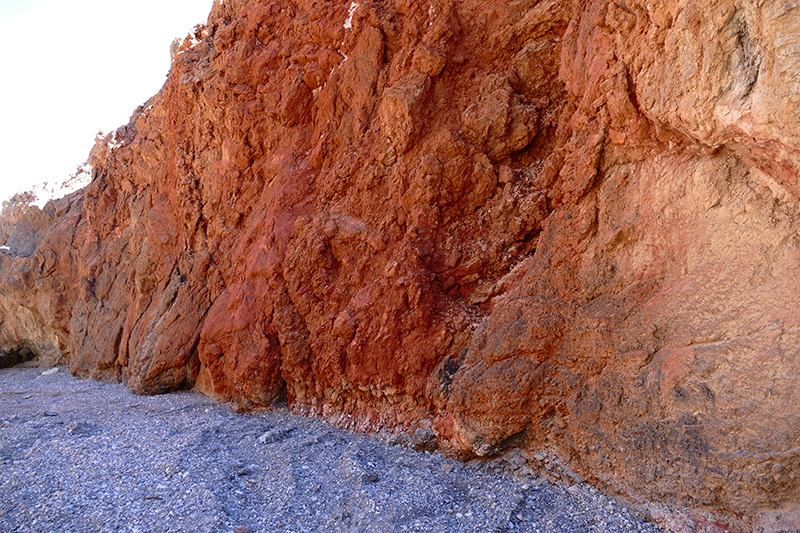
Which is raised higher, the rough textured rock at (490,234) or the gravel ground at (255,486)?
the rough textured rock at (490,234)

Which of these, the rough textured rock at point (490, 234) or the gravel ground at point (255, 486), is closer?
the rough textured rock at point (490, 234)

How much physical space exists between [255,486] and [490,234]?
5.01 m

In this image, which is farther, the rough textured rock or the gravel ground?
the gravel ground

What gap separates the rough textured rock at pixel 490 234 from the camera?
14.2 ft

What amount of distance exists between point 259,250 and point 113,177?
8.59 m

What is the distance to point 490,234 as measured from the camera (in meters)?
7.77

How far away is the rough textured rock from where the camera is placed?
4340mm

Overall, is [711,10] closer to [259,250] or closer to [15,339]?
[259,250]

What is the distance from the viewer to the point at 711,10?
421 cm

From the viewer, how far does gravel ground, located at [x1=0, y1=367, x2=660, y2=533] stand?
17.4ft

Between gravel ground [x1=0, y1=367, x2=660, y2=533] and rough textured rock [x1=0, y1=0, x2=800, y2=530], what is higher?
rough textured rock [x1=0, y1=0, x2=800, y2=530]

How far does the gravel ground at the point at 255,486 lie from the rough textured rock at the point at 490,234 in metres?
0.53

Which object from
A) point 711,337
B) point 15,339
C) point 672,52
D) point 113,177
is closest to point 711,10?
point 672,52

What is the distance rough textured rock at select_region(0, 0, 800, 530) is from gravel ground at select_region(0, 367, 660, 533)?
0.53m
